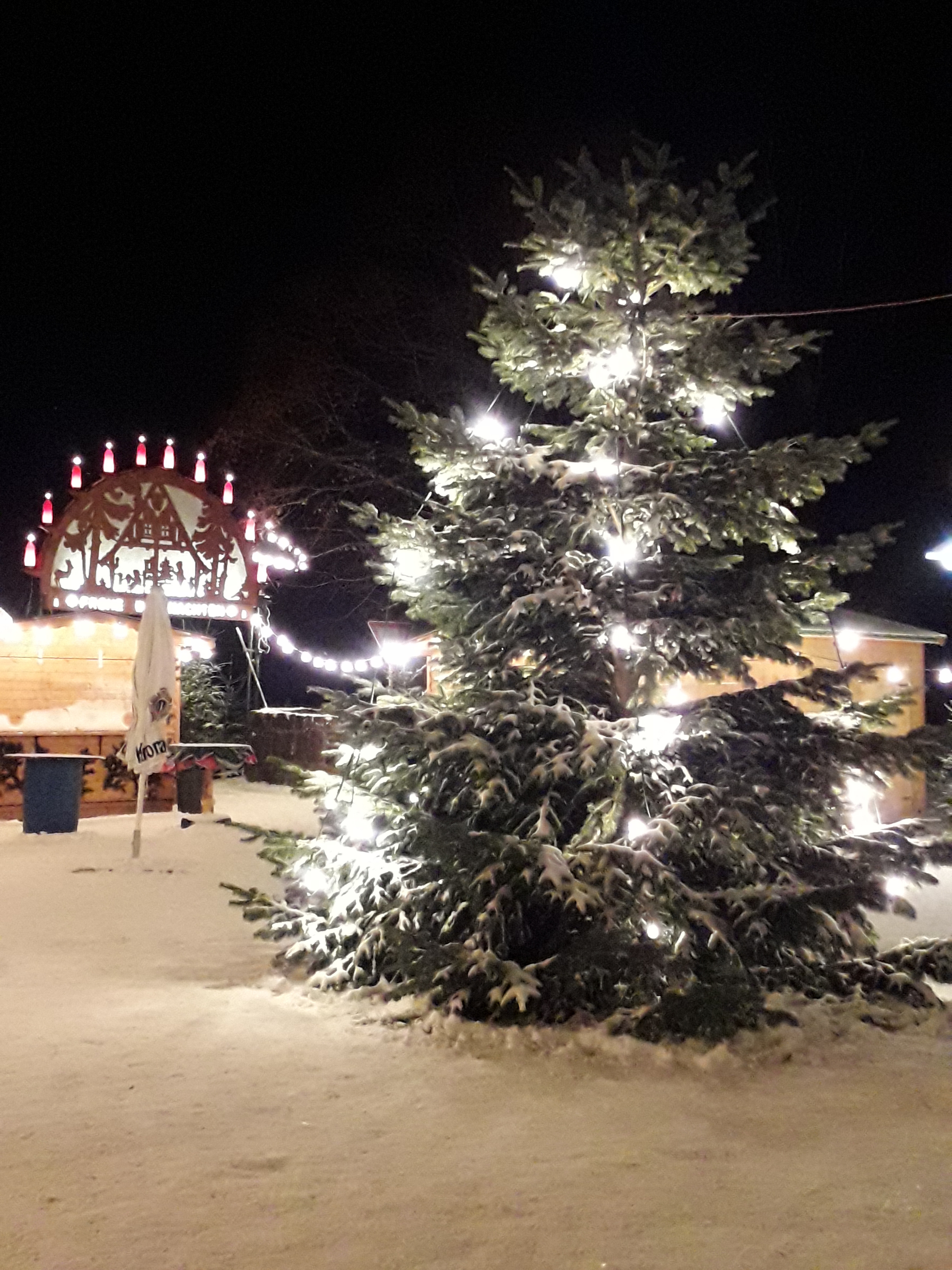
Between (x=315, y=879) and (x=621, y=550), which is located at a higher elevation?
(x=621, y=550)

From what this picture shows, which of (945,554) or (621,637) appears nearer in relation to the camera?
(621,637)

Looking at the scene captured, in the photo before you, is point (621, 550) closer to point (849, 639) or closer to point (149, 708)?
point (149, 708)

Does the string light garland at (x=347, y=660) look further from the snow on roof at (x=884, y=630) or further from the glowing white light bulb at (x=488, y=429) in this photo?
the snow on roof at (x=884, y=630)

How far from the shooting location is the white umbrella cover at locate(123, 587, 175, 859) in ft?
33.1

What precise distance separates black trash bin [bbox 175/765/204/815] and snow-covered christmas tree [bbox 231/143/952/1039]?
667cm

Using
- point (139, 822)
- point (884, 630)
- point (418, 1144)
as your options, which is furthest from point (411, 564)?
point (884, 630)

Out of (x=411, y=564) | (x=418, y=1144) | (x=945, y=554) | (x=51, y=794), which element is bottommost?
(x=418, y=1144)

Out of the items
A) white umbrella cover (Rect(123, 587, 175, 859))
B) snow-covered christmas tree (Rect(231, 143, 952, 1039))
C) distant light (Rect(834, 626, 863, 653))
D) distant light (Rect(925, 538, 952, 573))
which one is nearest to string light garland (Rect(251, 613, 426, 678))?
white umbrella cover (Rect(123, 587, 175, 859))

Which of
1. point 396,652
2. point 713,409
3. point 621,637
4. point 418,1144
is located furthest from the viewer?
point 396,652

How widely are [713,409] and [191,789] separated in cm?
905

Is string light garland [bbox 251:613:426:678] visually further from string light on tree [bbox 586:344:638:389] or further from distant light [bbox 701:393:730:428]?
distant light [bbox 701:393:730:428]

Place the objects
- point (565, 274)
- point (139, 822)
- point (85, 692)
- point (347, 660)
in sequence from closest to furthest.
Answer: point (565, 274) → point (139, 822) → point (85, 692) → point (347, 660)

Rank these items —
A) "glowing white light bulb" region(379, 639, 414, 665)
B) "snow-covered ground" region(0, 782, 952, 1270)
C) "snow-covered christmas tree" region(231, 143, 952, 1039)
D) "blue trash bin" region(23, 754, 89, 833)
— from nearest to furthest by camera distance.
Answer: "snow-covered ground" region(0, 782, 952, 1270) → "snow-covered christmas tree" region(231, 143, 952, 1039) → "glowing white light bulb" region(379, 639, 414, 665) → "blue trash bin" region(23, 754, 89, 833)

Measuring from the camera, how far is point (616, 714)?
6.54 m
